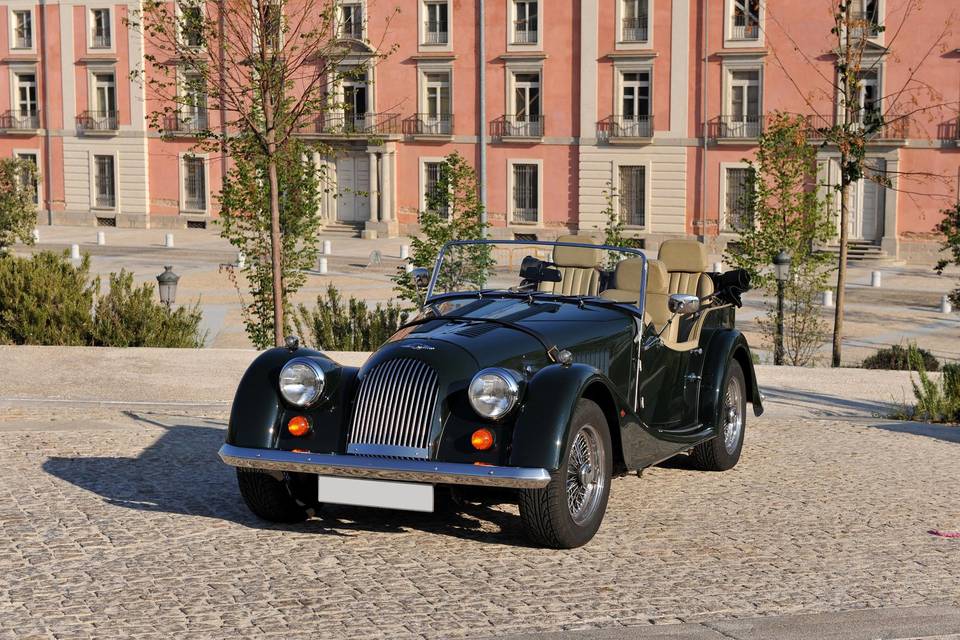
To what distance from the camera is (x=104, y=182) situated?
4997 centimetres

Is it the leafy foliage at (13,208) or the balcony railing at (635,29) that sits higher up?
the balcony railing at (635,29)

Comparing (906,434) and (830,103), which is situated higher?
(830,103)

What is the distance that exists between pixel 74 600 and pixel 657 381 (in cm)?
405

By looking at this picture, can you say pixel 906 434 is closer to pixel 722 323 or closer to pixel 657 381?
pixel 722 323

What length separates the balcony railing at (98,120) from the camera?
1943 inches

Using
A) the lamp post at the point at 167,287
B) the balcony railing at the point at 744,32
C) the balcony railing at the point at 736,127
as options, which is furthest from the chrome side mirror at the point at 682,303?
the balcony railing at the point at 744,32

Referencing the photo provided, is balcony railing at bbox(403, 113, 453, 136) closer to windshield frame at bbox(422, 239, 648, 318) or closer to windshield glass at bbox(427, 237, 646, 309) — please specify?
windshield glass at bbox(427, 237, 646, 309)

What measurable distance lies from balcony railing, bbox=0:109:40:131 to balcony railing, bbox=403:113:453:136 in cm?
1463

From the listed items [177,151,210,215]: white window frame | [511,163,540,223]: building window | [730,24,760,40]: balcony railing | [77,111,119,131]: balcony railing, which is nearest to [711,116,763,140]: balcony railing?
[730,24,760,40]: balcony railing

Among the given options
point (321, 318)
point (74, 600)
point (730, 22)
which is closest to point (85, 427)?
point (74, 600)

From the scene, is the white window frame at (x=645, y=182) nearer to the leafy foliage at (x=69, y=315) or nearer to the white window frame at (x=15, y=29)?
the white window frame at (x=15, y=29)

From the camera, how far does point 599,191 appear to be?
4353 cm

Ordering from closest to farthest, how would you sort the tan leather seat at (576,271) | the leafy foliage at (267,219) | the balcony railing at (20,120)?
the tan leather seat at (576,271) → the leafy foliage at (267,219) → the balcony railing at (20,120)

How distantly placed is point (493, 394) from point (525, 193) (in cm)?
3769
